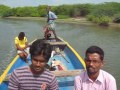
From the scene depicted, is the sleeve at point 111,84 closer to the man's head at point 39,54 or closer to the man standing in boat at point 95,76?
the man standing in boat at point 95,76

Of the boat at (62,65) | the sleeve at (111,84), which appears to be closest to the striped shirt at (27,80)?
the sleeve at (111,84)

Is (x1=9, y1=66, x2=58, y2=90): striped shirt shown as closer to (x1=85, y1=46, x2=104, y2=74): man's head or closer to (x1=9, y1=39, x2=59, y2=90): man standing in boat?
(x1=9, y1=39, x2=59, y2=90): man standing in boat

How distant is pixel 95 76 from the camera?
9.52 ft

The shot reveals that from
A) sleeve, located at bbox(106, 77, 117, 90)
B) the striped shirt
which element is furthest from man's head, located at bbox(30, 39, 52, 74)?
sleeve, located at bbox(106, 77, 117, 90)

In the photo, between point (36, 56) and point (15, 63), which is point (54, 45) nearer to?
point (15, 63)

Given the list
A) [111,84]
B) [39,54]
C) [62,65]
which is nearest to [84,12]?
[62,65]

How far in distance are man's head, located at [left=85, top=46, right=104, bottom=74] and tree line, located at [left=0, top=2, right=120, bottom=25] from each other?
2789 cm

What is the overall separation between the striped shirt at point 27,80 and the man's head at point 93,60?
376mm

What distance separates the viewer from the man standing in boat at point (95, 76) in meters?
2.84

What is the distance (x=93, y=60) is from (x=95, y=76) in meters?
0.17

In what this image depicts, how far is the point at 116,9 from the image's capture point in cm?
3406

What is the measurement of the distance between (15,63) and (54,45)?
8.51ft

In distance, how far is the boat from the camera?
245 inches

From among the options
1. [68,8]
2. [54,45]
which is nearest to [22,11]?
[68,8]
